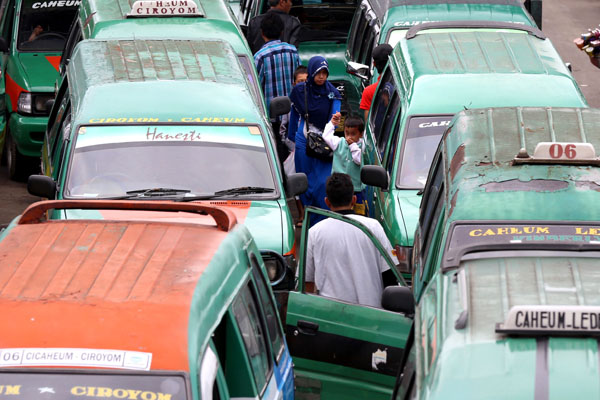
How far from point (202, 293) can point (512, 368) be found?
3.57 ft

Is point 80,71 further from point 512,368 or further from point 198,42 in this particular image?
point 512,368

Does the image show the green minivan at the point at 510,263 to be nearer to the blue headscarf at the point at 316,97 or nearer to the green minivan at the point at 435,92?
the green minivan at the point at 435,92

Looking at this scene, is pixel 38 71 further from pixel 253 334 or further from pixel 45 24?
pixel 253 334

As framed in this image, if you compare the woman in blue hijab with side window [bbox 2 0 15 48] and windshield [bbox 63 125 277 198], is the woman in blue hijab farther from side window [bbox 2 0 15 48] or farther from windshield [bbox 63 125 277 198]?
side window [bbox 2 0 15 48]

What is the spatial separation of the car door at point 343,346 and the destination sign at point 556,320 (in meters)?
2.23

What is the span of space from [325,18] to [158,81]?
6960mm

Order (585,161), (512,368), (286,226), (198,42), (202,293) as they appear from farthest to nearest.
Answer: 1. (198,42)
2. (286,226)
3. (585,161)
4. (202,293)
5. (512,368)

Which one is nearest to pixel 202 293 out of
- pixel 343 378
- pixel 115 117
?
pixel 343 378

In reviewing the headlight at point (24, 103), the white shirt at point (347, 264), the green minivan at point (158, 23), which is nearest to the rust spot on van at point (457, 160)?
the white shirt at point (347, 264)

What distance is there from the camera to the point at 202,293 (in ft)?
14.3

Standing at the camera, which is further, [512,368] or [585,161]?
[585,161]

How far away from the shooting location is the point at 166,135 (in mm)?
8766

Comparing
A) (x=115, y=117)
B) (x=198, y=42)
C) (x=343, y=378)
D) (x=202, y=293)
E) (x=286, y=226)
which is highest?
(x=198, y=42)

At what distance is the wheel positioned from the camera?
1359 centimetres
